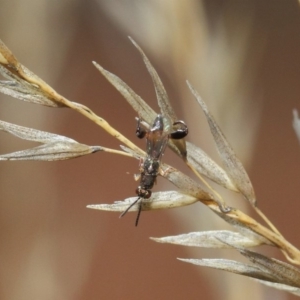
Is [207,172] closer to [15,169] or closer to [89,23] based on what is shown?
[15,169]

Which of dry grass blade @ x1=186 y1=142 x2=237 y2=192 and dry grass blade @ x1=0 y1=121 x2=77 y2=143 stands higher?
dry grass blade @ x1=186 y1=142 x2=237 y2=192

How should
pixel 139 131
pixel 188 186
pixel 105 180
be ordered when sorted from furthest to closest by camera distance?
1. pixel 105 180
2. pixel 139 131
3. pixel 188 186

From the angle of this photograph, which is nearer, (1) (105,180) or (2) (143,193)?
(2) (143,193)

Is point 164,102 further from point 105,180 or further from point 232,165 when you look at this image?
point 105,180

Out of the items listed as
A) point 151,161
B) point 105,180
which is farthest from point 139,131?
point 105,180

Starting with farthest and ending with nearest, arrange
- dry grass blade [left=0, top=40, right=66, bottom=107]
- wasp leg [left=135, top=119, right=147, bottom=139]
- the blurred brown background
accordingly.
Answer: the blurred brown background, wasp leg [left=135, top=119, right=147, bottom=139], dry grass blade [left=0, top=40, right=66, bottom=107]

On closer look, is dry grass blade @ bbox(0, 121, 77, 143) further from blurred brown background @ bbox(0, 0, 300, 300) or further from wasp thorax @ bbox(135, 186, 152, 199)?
blurred brown background @ bbox(0, 0, 300, 300)

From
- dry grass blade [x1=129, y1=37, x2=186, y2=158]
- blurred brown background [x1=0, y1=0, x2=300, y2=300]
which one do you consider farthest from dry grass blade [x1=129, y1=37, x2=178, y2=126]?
blurred brown background [x1=0, y1=0, x2=300, y2=300]
